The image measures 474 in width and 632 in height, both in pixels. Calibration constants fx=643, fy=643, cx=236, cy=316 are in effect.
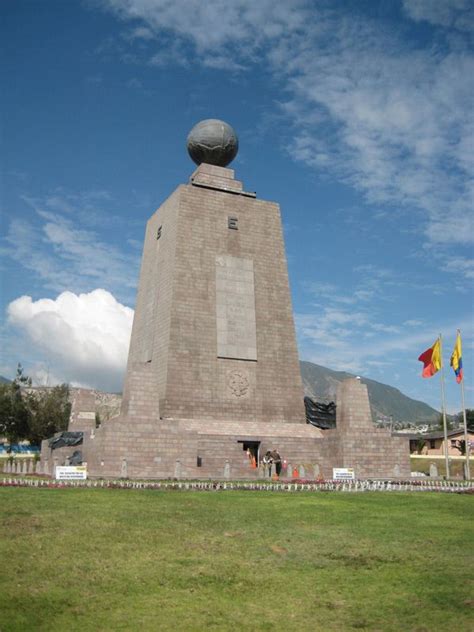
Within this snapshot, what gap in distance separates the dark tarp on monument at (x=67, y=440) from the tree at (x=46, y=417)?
2565 centimetres

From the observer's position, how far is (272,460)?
90.8 feet

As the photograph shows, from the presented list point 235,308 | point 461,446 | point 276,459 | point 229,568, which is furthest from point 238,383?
point 461,446

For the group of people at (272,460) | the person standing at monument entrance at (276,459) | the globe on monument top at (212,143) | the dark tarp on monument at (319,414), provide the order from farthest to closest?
the dark tarp on monument at (319,414)
the globe on monument top at (212,143)
the person standing at monument entrance at (276,459)
the group of people at (272,460)

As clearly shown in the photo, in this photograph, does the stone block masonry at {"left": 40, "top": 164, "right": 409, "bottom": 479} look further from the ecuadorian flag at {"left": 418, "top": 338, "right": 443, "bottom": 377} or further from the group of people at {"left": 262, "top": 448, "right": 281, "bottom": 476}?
the ecuadorian flag at {"left": 418, "top": 338, "right": 443, "bottom": 377}

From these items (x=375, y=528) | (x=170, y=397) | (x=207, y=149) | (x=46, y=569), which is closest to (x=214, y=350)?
(x=170, y=397)

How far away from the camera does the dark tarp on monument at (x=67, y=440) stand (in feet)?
107

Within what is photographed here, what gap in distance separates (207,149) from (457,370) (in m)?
17.4

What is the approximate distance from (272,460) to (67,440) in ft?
37.5

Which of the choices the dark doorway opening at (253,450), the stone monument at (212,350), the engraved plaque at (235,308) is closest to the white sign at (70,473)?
the stone monument at (212,350)

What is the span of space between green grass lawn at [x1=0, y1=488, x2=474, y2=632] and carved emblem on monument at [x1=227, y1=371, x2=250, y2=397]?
52.6 feet

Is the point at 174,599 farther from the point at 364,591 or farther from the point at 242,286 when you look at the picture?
the point at 242,286

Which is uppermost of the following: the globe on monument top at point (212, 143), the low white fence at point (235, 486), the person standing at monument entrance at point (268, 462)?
the globe on monument top at point (212, 143)

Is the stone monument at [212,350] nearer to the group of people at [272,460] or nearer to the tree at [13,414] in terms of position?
the group of people at [272,460]

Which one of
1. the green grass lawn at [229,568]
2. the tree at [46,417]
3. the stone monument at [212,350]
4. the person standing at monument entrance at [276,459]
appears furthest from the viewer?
the tree at [46,417]
